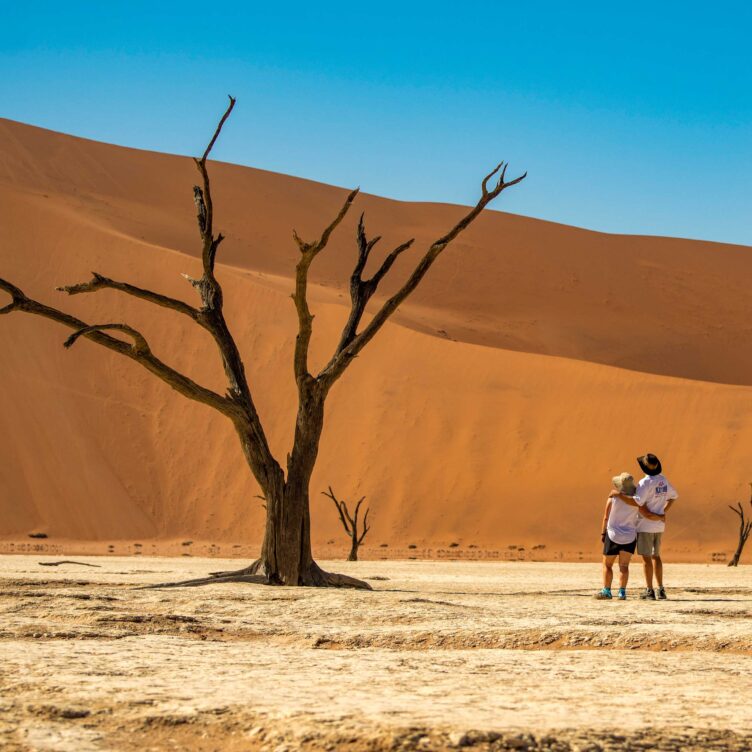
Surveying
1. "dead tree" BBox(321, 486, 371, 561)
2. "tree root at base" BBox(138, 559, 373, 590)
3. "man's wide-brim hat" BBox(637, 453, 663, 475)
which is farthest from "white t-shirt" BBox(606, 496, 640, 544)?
"dead tree" BBox(321, 486, 371, 561)

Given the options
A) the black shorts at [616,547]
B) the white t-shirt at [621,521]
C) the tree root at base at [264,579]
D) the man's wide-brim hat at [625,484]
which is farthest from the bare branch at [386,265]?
the black shorts at [616,547]

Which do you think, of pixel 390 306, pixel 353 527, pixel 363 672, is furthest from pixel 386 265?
pixel 353 527

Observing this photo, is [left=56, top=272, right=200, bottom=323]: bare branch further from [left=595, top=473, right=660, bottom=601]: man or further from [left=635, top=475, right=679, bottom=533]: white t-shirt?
[left=635, top=475, right=679, bottom=533]: white t-shirt

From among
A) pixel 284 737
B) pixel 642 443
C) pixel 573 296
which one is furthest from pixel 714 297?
pixel 284 737

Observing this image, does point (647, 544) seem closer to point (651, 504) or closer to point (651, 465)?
point (651, 504)

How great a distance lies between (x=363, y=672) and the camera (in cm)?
583

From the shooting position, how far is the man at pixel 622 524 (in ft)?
36.9

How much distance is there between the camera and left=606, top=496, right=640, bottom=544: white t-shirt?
11266 mm

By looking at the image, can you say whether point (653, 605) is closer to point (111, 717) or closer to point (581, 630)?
point (581, 630)

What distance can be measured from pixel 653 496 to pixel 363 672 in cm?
607

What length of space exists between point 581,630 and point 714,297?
59.6m

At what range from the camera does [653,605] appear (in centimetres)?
1049

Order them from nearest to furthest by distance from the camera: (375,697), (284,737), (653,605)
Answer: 1. (284,737)
2. (375,697)
3. (653,605)

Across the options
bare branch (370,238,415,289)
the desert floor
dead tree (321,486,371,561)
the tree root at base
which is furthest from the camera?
dead tree (321,486,371,561)
